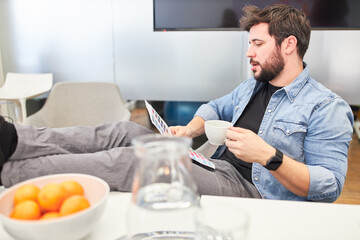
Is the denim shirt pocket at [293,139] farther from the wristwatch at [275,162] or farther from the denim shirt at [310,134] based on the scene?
the wristwatch at [275,162]

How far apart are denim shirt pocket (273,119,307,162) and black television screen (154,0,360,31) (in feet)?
5.50

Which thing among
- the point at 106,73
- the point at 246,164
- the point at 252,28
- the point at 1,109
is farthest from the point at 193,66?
the point at 1,109

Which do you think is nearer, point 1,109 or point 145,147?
point 145,147

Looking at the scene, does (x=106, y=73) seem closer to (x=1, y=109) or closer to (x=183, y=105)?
(x=183, y=105)

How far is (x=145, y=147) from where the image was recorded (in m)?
0.49

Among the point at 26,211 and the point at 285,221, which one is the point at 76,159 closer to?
the point at 26,211

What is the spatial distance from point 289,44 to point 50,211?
3.97ft

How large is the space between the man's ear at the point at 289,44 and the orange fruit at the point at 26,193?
3.87 feet

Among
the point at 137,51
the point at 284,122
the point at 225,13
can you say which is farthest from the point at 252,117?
the point at 137,51

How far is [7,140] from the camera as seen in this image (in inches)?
36.9

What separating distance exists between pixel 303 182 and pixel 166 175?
2.39 feet

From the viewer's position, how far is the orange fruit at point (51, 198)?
62cm

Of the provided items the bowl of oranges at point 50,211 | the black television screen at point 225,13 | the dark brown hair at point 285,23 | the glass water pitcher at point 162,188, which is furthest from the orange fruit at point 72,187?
the black television screen at point 225,13

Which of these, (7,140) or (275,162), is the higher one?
(7,140)
